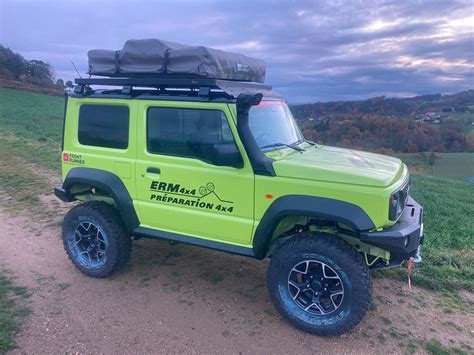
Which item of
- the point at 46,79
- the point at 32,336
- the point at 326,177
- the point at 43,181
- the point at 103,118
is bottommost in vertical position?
the point at 32,336

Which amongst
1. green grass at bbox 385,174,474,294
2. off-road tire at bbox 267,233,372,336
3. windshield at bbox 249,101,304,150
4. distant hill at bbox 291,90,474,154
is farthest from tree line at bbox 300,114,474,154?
off-road tire at bbox 267,233,372,336

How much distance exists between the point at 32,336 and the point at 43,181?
6.07m

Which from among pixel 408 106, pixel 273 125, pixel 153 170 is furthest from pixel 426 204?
pixel 408 106

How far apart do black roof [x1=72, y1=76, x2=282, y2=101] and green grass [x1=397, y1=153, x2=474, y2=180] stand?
59.6 feet

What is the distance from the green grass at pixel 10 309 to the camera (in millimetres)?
3477

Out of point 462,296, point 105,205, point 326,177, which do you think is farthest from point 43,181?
point 462,296

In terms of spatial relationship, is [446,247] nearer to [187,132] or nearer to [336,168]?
[336,168]

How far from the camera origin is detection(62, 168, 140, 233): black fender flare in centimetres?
438

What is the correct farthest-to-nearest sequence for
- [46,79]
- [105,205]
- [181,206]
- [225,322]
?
[46,79] < [105,205] < [181,206] < [225,322]

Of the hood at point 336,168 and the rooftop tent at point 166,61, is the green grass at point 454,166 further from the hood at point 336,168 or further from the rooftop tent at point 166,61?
the rooftop tent at point 166,61

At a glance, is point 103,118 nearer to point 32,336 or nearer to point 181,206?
point 181,206

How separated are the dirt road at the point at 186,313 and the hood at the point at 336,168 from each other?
1.45 meters

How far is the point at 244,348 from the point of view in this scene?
11.5ft

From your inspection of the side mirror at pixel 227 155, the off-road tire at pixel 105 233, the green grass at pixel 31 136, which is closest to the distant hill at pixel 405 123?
the green grass at pixel 31 136
